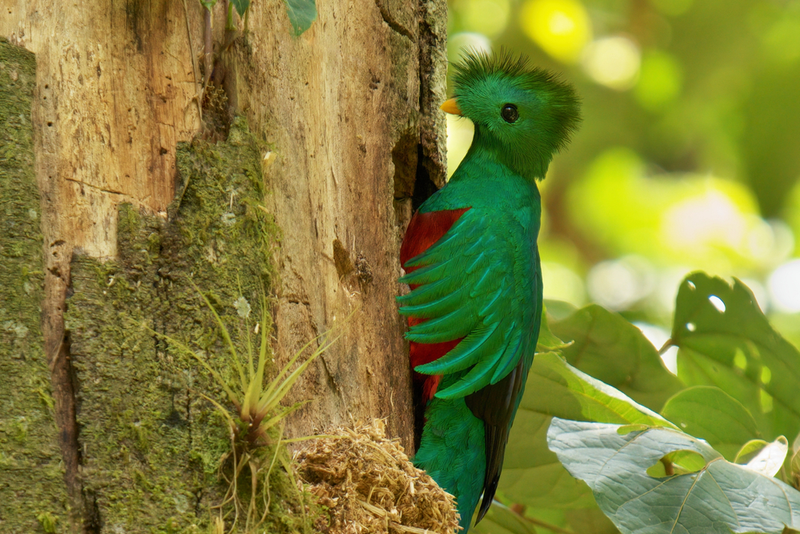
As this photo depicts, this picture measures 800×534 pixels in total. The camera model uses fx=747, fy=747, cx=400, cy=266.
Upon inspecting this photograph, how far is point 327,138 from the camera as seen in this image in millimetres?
1949

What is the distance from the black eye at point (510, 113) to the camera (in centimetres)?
254

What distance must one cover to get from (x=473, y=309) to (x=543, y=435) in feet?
2.20

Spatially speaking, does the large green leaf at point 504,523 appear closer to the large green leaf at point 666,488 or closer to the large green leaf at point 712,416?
the large green leaf at point 712,416

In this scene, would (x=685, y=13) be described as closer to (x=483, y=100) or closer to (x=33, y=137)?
(x=483, y=100)

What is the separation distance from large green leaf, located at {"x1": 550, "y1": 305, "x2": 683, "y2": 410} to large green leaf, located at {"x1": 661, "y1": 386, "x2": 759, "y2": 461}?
27 cm

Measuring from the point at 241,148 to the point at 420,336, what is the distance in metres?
0.71

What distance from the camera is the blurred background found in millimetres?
6449

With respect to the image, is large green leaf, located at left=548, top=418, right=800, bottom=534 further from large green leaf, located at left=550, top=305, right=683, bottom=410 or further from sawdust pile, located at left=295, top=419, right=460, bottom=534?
large green leaf, located at left=550, top=305, right=683, bottom=410

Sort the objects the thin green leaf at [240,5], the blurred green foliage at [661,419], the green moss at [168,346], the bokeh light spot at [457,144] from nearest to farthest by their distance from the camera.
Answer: the green moss at [168,346]
the thin green leaf at [240,5]
the blurred green foliage at [661,419]
the bokeh light spot at [457,144]

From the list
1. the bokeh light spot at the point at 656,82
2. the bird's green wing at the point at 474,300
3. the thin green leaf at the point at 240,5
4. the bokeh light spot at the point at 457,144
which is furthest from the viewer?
the bokeh light spot at the point at 656,82

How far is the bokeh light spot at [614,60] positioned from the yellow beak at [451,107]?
5134 mm

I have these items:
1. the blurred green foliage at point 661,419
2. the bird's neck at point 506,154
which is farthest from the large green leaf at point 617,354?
the bird's neck at point 506,154

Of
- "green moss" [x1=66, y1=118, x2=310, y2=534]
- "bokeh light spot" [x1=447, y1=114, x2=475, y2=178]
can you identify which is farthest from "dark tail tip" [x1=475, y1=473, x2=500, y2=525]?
"bokeh light spot" [x1=447, y1=114, x2=475, y2=178]

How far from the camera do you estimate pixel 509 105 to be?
2.54 meters
